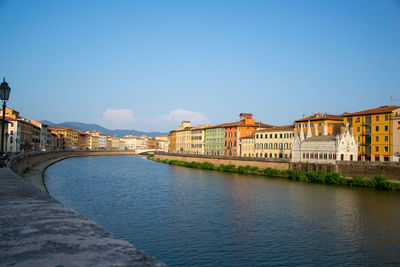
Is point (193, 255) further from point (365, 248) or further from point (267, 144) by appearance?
point (267, 144)

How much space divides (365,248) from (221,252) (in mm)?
7897

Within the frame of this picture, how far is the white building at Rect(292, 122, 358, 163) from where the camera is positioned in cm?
5309

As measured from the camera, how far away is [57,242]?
5.11 metres

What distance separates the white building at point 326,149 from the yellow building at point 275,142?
26.7ft

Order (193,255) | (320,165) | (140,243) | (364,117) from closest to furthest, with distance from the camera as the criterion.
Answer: (193,255) < (140,243) < (320,165) < (364,117)

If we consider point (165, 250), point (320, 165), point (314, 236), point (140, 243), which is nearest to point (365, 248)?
point (314, 236)

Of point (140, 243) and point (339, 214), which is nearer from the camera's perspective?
point (140, 243)

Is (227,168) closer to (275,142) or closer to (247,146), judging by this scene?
(275,142)

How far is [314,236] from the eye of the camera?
21328 mm

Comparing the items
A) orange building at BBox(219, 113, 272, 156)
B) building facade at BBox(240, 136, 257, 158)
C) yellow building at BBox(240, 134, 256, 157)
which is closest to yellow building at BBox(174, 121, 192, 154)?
orange building at BBox(219, 113, 272, 156)

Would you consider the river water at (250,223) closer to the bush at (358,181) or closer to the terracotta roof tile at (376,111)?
the bush at (358,181)

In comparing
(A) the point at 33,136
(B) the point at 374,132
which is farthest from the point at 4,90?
(A) the point at 33,136

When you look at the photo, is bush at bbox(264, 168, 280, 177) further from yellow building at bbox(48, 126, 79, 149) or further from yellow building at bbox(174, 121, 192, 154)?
yellow building at bbox(48, 126, 79, 149)

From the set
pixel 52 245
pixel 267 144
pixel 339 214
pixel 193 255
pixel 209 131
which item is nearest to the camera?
pixel 52 245
